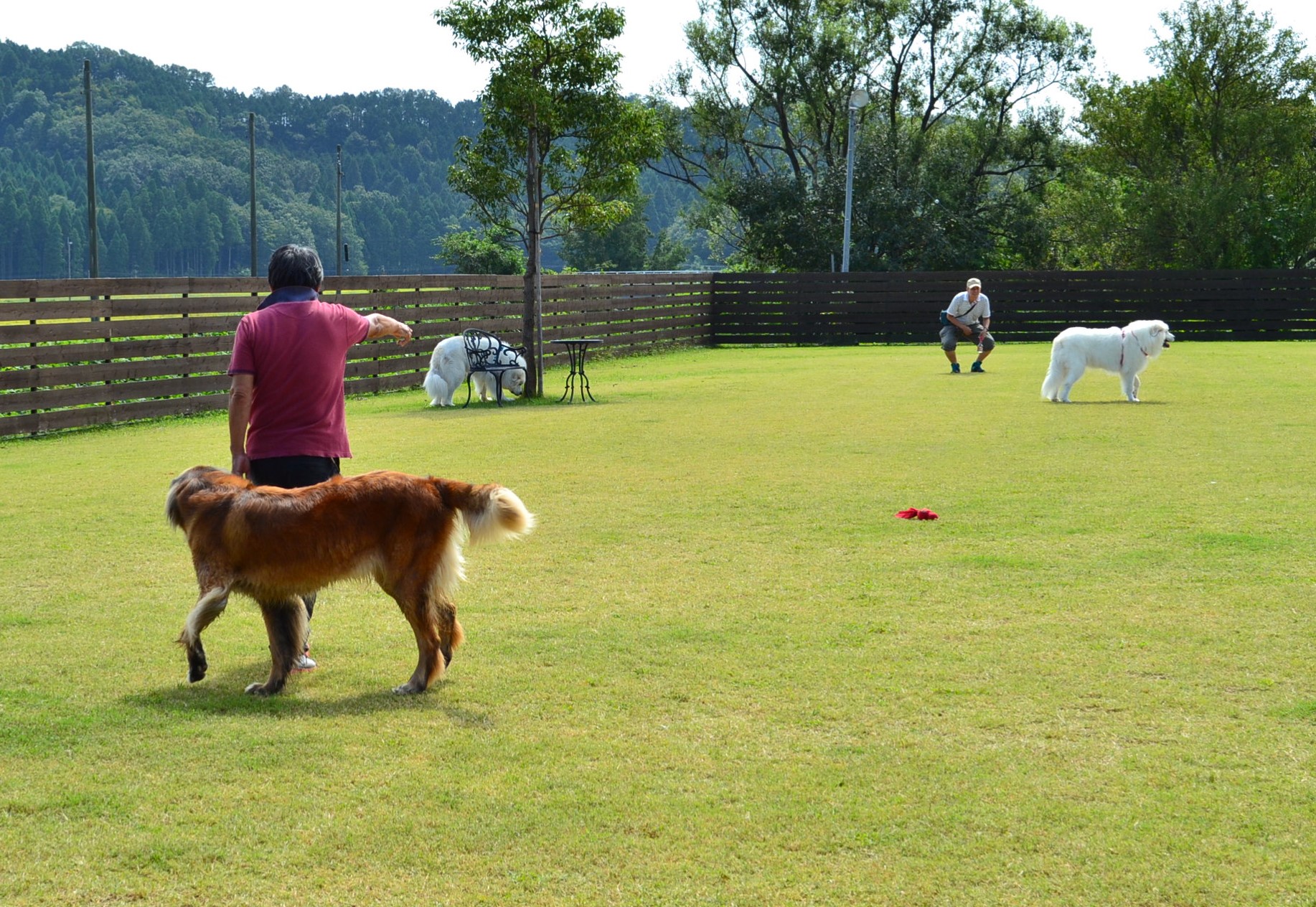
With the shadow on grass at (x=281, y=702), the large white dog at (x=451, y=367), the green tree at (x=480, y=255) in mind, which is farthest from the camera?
the green tree at (x=480, y=255)

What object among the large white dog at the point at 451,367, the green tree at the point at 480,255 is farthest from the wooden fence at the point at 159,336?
the green tree at the point at 480,255

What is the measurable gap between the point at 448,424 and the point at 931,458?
19.6 ft

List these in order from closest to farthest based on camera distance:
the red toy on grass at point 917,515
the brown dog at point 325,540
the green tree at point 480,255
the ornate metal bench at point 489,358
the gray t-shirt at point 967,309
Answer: the brown dog at point 325,540 < the red toy on grass at point 917,515 < the ornate metal bench at point 489,358 < the gray t-shirt at point 967,309 < the green tree at point 480,255

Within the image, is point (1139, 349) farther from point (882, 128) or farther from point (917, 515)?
point (882, 128)

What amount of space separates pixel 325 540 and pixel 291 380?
87 centimetres

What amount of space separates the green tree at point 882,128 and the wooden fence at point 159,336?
22411 mm

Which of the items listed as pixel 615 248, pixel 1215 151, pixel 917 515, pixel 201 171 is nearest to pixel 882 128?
pixel 1215 151

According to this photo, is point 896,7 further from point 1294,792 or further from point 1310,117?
point 1294,792

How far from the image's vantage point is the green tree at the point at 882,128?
44.6 m

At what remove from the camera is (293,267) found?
18.3 feet

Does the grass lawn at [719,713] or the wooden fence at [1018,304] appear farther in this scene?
the wooden fence at [1018,304]

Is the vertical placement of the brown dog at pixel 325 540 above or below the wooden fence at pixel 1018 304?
below

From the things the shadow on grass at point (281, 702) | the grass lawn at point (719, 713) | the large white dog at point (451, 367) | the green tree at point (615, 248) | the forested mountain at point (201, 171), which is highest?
the forested mountain at point (201, 171)

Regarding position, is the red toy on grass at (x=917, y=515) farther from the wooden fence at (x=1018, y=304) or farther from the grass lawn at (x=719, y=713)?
the wooden fence at (x=1018, y=304)
